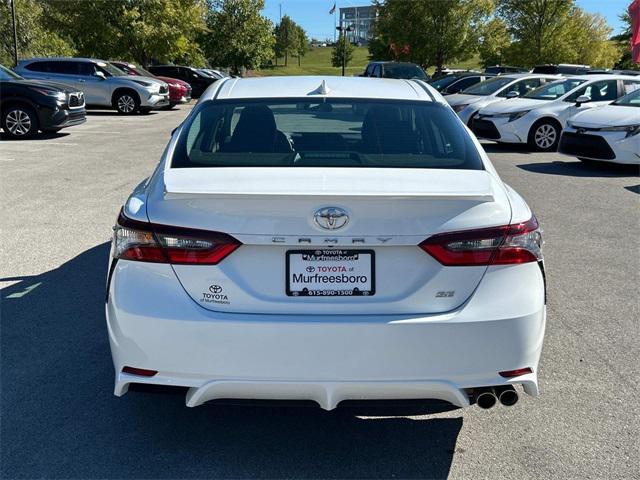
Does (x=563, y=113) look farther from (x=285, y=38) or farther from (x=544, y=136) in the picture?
(x=285, y=38)

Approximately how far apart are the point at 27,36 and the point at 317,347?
52246mm

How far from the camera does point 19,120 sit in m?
15.6

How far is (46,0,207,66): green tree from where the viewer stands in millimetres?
33531

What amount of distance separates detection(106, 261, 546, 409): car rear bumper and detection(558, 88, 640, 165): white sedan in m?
10.2

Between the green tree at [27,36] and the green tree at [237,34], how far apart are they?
10181 mm

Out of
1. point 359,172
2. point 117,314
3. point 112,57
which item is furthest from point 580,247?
point 112,57

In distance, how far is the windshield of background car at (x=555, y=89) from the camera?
15.8 meters

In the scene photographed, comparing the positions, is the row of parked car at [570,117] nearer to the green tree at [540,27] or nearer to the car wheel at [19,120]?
the car wheel at [19,120]

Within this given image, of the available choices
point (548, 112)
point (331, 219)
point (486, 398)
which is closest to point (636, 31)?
point (548, 112)

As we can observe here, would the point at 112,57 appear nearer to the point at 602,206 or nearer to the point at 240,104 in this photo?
the point at 602,206

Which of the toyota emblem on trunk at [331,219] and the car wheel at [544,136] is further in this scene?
the car wheel at [544,136]

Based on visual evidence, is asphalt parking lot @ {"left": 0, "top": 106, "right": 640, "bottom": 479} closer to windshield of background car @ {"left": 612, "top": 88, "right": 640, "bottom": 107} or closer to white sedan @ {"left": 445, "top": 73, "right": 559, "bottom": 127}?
windshield of background car @ {"left": 612, "top": 88, "right": 640, "bottom": 107}

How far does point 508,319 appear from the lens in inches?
114

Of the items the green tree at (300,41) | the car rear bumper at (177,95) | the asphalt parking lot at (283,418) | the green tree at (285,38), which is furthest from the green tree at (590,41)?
the green tree at (300,41)
